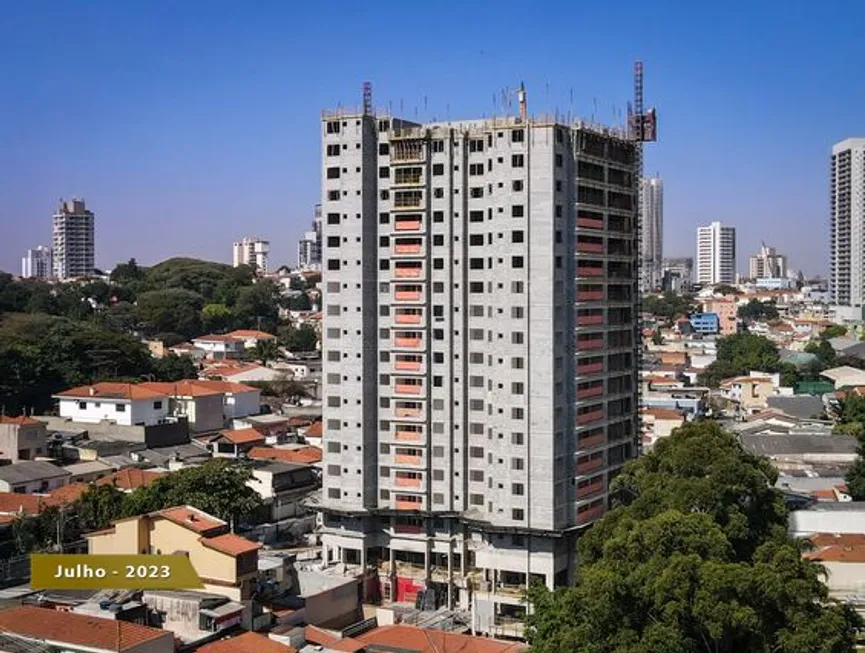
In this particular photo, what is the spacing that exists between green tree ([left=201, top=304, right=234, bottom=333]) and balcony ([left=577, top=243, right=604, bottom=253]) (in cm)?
4785

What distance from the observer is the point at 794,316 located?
97.9 m

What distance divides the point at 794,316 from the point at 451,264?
78.3 metres

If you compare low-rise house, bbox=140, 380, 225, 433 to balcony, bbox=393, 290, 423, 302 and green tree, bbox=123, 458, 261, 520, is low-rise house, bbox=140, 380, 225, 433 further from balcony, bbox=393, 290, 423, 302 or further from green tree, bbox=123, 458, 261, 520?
balcony, bbox=393, 290, 423, 302

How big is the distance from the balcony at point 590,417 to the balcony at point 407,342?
416cm

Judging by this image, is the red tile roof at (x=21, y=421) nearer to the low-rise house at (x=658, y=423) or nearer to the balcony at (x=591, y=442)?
the balcony at (x=591, y=442)

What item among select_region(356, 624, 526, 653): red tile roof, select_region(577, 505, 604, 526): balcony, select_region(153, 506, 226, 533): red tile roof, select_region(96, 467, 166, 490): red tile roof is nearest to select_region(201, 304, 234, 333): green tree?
select_region(96, 467, 166, 490): red tile roof

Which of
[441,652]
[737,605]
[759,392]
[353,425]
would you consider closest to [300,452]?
[353,425]

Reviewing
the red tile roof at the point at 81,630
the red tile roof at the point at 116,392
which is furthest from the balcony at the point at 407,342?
the red tile roof at the point at 116,392

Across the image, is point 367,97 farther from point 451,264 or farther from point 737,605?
point 737,605

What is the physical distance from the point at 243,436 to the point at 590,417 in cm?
1509

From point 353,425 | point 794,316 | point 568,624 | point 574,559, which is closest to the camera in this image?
point 568,624

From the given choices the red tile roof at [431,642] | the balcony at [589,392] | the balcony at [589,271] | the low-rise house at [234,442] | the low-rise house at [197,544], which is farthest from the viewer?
the low-rise house at [234,442]

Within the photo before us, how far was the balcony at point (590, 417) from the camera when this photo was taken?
83.6ft

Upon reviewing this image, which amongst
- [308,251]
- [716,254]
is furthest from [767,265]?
[308,251]
